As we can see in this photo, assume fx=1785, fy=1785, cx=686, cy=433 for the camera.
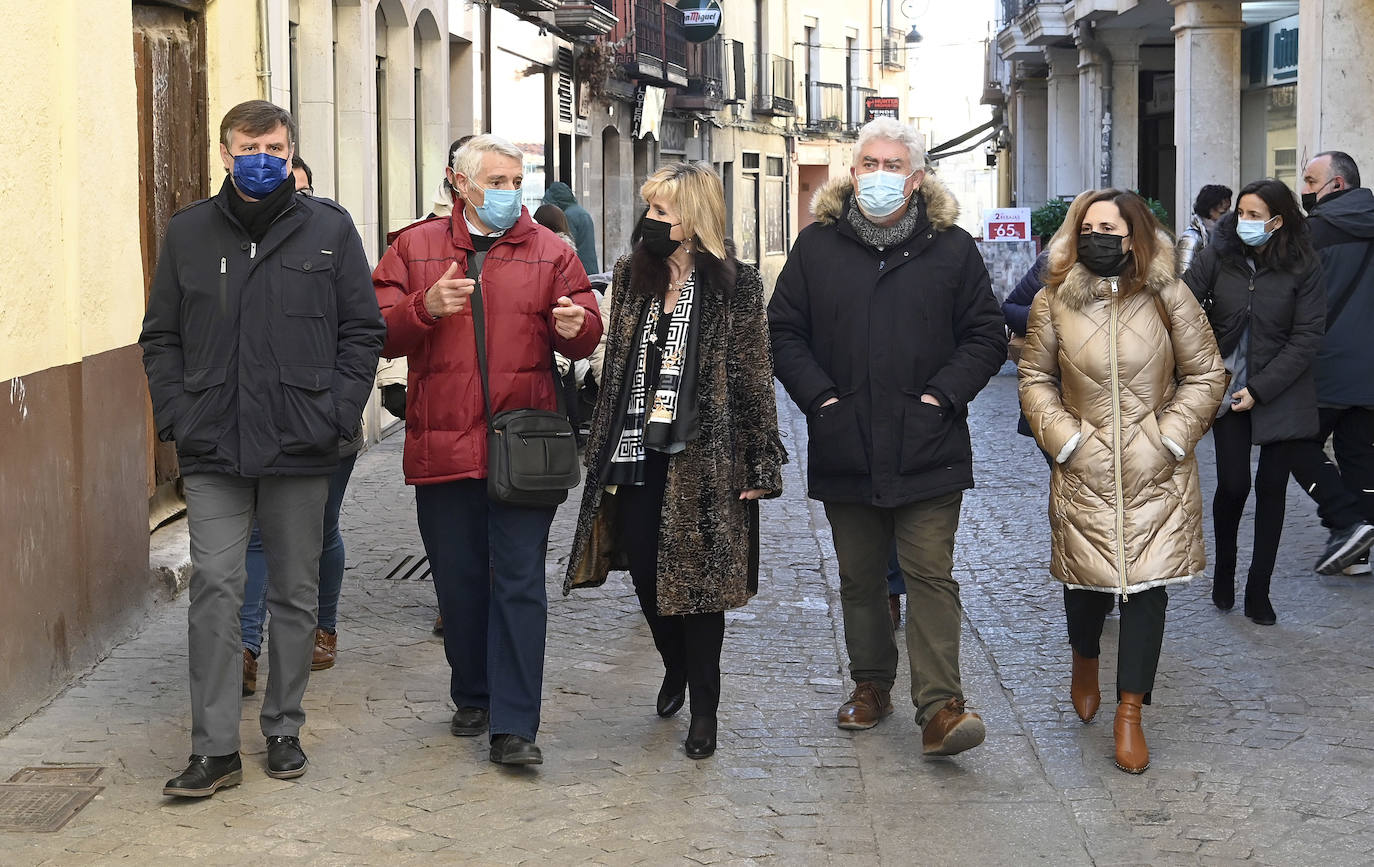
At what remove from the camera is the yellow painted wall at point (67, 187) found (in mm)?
6262

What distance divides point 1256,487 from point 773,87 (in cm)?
3737

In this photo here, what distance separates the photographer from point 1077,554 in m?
5.70

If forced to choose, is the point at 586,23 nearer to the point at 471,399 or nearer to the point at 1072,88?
the point at 1072,88

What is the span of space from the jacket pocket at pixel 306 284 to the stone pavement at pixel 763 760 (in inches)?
56.3

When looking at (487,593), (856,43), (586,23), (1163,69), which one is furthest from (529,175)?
(856,43)

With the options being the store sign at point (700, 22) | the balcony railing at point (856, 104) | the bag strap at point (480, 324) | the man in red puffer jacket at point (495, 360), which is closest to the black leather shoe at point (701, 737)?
the man in red puffer jacket at point (495, 360)

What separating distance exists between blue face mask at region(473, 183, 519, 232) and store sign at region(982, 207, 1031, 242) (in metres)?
15.5

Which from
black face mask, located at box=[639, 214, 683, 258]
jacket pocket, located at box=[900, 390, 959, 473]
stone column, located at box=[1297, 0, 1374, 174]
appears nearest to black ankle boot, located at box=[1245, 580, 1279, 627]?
jacket pocket, located at box=[900, 390, 959, 473]

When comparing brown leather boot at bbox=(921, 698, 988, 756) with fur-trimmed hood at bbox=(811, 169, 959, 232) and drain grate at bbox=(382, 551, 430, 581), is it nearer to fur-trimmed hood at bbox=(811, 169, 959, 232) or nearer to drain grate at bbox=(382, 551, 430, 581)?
fur-trimmed hood at bbox=(811, 169, 959, 232)

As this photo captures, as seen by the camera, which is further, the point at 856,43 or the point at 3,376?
the point at 856,43

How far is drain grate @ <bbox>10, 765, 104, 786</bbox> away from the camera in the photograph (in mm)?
5391

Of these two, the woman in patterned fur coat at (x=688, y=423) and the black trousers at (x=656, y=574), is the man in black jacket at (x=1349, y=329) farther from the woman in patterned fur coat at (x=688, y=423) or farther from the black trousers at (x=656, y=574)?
the black trousers at (x=656, y=574)

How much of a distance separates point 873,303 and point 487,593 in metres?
1.57

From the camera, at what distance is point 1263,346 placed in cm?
739
